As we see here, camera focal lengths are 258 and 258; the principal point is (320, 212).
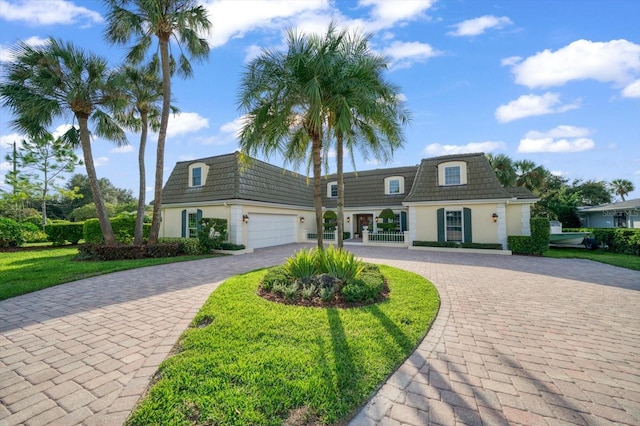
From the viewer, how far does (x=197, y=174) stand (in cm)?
1661

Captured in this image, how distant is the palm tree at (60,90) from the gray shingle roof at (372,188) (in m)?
13.3

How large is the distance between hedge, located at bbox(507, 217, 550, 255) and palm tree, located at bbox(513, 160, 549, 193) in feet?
39.7

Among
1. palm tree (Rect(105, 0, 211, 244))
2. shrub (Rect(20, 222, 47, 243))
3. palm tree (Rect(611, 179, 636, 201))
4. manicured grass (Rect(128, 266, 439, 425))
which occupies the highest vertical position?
palm tree (Rect(105, 0, 211, 244))

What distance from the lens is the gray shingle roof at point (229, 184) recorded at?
15.0m

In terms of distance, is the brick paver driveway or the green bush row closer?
the brick paver driveway

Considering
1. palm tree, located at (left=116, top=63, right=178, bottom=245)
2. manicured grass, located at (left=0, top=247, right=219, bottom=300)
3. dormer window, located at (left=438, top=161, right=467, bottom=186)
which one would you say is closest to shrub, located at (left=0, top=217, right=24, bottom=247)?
manicured grass, located at (left=0, top=247, right=219, bottom=300)

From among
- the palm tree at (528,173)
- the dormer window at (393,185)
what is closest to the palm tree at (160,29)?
the dormer window at (393,185)

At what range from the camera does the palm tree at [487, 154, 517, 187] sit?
2120 centimetres

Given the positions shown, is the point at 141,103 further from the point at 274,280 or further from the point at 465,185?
the point at 465,185

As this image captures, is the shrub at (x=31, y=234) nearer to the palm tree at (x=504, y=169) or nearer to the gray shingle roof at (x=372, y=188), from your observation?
the gray shingle roof at (x=372, y=188)

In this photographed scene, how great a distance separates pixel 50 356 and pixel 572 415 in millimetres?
5981

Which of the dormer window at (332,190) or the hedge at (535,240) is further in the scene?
the dormer window at (332,190)

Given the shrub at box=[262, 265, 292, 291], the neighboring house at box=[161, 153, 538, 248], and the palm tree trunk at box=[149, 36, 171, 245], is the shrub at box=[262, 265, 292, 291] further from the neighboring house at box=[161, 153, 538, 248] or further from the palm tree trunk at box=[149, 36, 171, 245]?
the palm tree trunk at box=[149, 36, 171, 245]

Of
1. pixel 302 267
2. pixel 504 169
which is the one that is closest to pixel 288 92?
pixel 302 267
